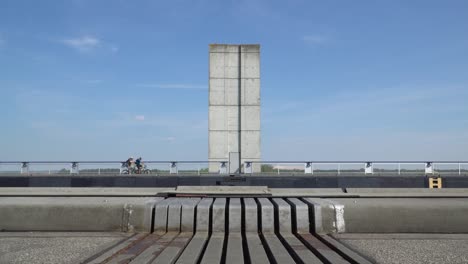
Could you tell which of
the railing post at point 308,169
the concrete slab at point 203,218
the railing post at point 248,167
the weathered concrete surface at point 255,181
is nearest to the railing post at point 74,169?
the weathered concrete surface at point 255,181

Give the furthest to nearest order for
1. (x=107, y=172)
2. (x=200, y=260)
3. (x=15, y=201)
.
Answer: (x=107, y=172) → (x=15, y=201) → (x=200, y=260)

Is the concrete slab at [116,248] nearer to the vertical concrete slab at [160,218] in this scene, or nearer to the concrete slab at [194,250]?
the vertical concrete slab at [160,218]

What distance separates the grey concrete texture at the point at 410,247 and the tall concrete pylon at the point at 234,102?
68.3 ft

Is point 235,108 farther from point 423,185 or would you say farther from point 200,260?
point 200,260

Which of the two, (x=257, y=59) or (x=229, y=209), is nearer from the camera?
Answer: (x=229, y=209)

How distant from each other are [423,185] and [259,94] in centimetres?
1064

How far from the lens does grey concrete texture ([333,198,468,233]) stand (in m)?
6.38

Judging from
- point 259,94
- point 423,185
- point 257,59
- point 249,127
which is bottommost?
point 423,185

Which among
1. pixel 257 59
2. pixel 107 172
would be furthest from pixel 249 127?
pixel 107 172

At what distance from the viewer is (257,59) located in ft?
90.9

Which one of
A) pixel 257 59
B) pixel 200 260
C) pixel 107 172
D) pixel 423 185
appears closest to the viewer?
pixel 200 260

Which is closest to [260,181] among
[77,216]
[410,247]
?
[77,216]

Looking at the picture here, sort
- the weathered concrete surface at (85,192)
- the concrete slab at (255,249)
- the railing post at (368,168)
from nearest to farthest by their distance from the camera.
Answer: the concrete slab at (255,249) < the weathered concrete surface at (85,192) < the railing post at (368,168)

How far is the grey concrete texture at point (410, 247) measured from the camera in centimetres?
495
